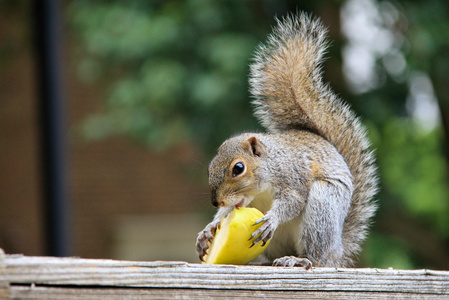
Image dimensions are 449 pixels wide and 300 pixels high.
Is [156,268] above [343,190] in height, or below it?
below

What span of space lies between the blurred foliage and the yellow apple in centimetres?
235

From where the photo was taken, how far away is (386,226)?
5066 mm

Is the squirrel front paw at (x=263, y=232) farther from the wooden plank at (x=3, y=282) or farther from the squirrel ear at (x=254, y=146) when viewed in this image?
the wooden plank at (x=3, y=282)

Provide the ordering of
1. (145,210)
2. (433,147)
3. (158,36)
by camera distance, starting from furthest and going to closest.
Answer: (145,210) < (433,147) < (158,36)

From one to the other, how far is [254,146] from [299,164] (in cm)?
18

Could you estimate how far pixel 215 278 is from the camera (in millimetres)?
1299

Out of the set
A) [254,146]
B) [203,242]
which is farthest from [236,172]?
[203,242]

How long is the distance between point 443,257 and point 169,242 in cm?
426

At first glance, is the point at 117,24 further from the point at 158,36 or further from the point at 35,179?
the point at 35,179

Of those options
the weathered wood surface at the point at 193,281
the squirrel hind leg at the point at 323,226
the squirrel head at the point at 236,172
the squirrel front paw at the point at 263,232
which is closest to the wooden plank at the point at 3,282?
the weathered wood surface at the point at 193,281

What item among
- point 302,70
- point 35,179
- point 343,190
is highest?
point 35,179

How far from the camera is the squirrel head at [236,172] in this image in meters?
1.96

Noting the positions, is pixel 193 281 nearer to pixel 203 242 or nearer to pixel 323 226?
pixel 203 242

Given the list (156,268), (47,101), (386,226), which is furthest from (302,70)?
(386,226)
